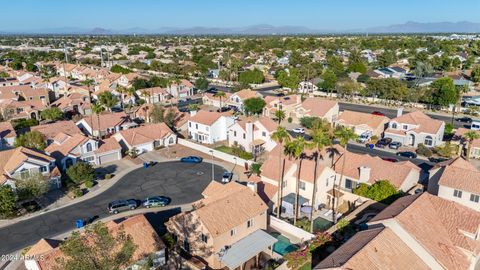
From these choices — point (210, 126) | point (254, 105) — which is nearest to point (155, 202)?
point (210, 126)

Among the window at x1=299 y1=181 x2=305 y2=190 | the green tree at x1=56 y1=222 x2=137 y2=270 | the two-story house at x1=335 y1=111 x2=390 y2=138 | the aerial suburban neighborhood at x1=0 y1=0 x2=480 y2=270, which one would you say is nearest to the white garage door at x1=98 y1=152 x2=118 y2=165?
the aerial suburban neighborhood at x1=0 y1=0 x2=480 y2=270

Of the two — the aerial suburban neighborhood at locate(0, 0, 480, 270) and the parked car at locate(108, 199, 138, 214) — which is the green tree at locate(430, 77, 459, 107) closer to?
the aerial suburban neighborhood at locate(0, 0, 480, 270)

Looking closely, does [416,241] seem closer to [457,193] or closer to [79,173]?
[457,193]

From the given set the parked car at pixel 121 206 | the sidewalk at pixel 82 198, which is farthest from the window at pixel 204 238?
the sidewalk at pixel 82 198

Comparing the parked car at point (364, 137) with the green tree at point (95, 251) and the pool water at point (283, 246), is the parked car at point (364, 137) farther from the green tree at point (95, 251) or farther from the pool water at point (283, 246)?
the green tree at point (95, 251)

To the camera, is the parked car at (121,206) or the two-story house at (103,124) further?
the two-story house at (103,124)

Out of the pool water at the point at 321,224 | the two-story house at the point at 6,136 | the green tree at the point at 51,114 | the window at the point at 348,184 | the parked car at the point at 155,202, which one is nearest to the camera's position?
the pool water at the point at 321,224
